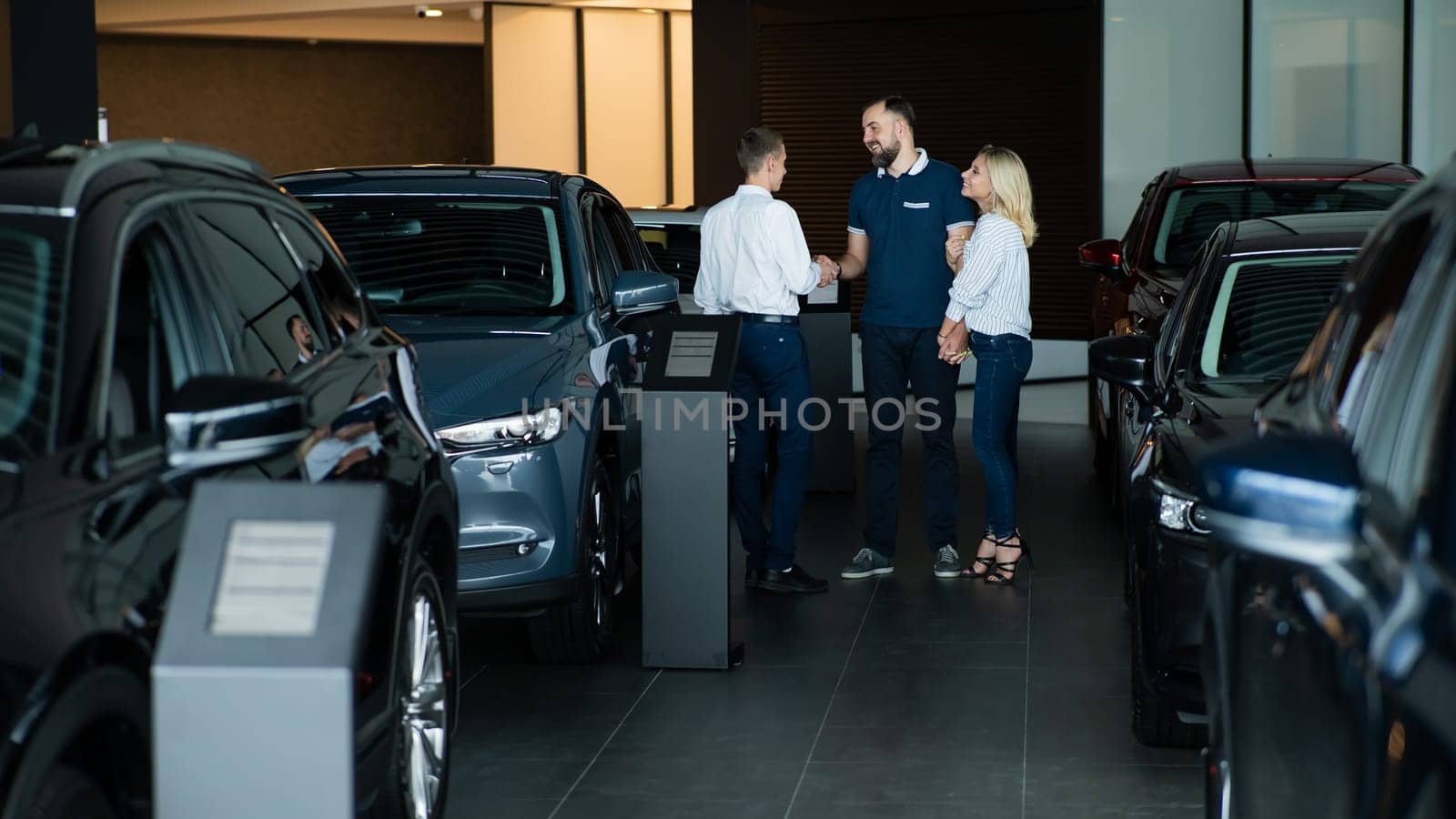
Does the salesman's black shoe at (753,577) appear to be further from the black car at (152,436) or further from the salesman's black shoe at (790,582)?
the black car at (152,436)

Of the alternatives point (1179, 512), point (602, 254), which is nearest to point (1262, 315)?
point (1179, 512)

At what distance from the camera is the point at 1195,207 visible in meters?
9.49

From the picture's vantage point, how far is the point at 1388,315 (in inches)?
105

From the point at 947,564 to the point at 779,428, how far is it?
3.38ft

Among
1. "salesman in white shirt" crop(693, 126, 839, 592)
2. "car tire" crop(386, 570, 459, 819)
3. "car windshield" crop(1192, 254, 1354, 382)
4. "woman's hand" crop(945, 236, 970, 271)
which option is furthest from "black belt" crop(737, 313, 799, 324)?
"car tire" crop(386, 570, 459, 819)

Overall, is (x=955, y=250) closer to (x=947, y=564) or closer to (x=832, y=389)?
(x=947, y=564)

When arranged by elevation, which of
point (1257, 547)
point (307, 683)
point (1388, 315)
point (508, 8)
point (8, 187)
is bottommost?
point (307, 683)

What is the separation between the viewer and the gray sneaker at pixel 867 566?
7.76m

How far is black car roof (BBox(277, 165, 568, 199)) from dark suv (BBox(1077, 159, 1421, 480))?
321 centimetres

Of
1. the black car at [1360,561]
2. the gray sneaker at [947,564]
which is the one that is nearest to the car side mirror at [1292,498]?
the black car at [1360,561]

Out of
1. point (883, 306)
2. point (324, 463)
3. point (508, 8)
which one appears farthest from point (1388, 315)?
point (508, 8)

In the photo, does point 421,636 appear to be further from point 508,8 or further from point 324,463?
point 508,8

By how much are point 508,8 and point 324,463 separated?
1652cm

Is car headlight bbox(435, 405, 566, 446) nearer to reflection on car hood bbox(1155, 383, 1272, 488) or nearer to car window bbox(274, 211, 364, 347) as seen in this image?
car window bbox(274, 211, 364, 347)
